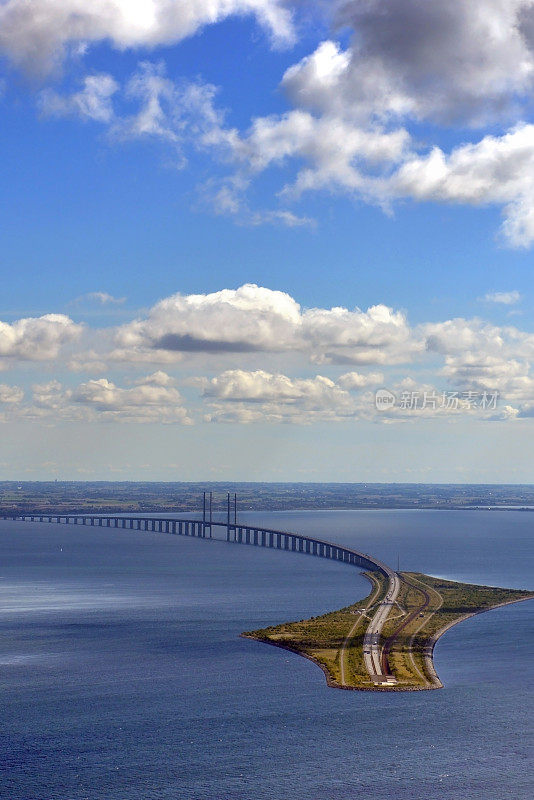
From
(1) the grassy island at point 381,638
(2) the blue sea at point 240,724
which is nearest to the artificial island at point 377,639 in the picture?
(1) the grassy island at point 381,638

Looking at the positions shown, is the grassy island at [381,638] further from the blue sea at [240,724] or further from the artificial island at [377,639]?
the blue sea at [240,724]

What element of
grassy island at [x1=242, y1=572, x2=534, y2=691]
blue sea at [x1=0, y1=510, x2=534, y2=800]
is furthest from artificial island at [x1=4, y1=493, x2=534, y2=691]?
blue sea at [x1=0, y1=510, x2=534, y2=800]

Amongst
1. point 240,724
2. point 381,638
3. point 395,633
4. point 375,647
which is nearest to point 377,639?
point 381,638

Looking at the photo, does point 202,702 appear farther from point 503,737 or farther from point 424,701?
point 503,737

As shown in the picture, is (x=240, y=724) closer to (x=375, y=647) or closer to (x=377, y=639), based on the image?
(x=375, y=647)

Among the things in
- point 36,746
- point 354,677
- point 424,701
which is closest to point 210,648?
point 354,677

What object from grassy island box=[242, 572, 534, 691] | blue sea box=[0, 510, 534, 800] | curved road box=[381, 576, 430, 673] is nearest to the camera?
blue sea box=[0, 510, 534, 800]

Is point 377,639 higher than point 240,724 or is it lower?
higher

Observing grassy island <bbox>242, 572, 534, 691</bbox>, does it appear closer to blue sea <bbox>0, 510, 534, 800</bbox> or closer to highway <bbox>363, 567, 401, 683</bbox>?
highway <bbox>363, 567, 401, 683</bbox>
